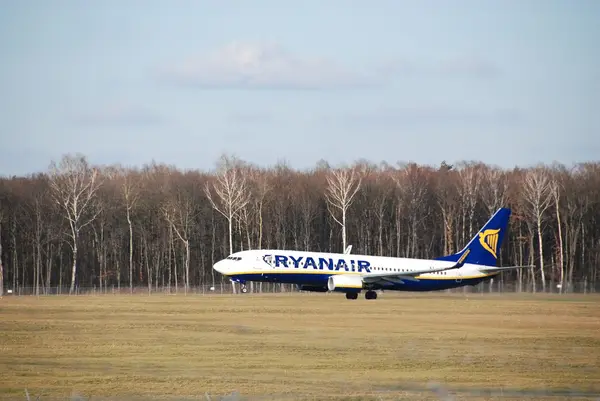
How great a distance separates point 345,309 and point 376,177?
79058mm

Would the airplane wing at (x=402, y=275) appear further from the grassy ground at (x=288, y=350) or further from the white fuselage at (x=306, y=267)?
the grassy ground at (x=288, y=350)

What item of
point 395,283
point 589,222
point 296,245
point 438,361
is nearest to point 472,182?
point 589,222

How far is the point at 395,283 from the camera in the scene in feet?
212

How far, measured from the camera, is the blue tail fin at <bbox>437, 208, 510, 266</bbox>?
69.1m

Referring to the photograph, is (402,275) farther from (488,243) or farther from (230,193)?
(230,193)

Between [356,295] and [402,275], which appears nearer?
[402,275]

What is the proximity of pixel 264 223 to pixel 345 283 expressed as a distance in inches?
1972

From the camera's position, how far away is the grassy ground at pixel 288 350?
83.9 ft

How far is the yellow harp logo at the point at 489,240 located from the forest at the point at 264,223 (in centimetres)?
3413

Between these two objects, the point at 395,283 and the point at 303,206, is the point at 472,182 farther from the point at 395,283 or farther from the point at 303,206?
the point at 395,283

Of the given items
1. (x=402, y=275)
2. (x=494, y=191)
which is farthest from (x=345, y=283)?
(x=494, y=191)

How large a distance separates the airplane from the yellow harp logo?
1.68 m

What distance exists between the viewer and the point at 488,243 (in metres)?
69.4

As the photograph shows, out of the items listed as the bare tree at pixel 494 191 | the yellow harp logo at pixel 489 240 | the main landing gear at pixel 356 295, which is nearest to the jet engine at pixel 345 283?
the main landing gear at pixel 356 295
